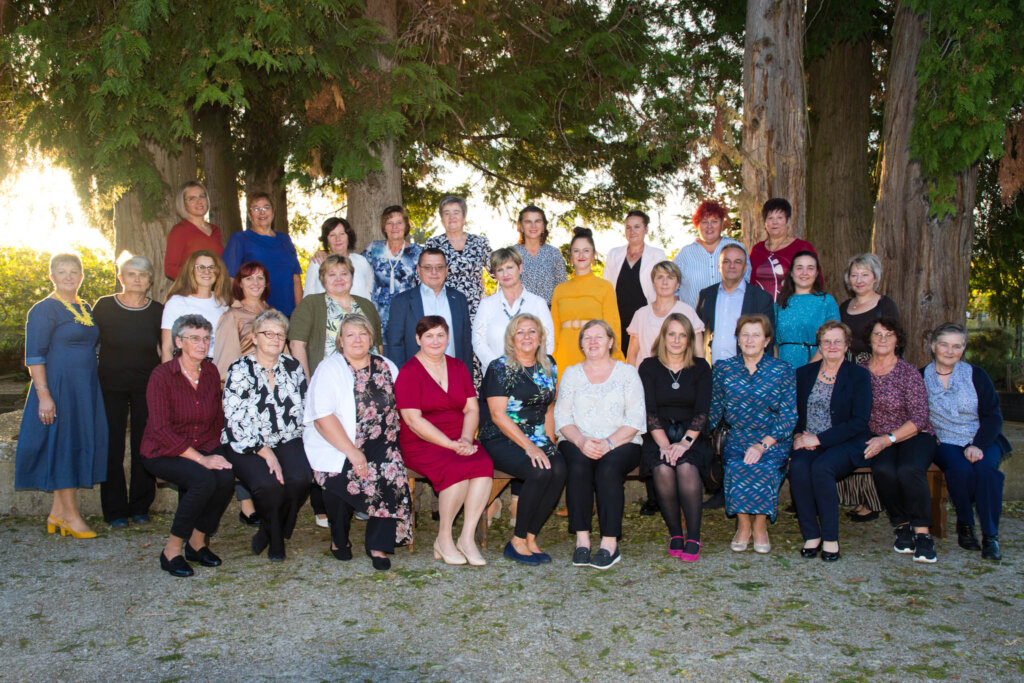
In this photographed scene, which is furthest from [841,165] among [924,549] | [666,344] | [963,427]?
[924,549]

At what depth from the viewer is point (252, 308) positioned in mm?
5664

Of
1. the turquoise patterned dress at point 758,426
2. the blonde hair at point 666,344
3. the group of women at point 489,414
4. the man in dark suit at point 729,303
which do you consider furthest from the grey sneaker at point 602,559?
the man in dark suit at point 729,303

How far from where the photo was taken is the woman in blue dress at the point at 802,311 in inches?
227

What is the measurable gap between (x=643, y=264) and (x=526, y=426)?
6.21ft

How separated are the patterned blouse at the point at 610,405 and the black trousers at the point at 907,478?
1558 mm

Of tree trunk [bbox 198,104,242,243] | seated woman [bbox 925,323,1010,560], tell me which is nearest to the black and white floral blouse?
seated woman [bbox 925,323,1010,560]

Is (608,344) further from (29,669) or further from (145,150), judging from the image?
(145,150)

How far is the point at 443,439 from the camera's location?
5051 mm

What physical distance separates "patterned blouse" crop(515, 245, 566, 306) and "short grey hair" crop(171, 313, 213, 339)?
7.60 ft

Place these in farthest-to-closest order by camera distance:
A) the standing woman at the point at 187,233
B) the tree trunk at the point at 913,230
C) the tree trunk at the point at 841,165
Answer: the tree trunk at the point at 841,165 < the tree trunk at the point at 913,230 < the standing woman at the point at 187,233

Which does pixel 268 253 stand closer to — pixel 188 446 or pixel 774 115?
pixel 188 446

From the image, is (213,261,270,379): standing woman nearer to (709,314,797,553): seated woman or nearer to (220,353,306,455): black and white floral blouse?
(220,353,306,455): black and white floral blouse

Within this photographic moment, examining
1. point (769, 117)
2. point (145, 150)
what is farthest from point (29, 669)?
point (769, 117)

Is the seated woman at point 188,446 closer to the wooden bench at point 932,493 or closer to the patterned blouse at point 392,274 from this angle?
the wooden bench at point 932,493
